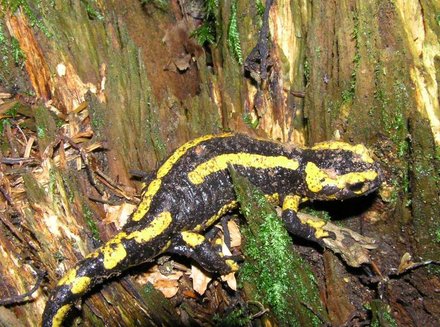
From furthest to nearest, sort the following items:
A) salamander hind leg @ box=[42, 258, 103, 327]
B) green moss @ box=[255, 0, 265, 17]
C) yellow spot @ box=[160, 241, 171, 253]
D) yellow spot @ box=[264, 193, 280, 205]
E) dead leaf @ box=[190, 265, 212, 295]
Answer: yellow spot @ box=[264, 193, 280, 205] < dead leaf @ box=[190, 265, 212, 295] < yellow spot @ box=[160, 241, 171, 253] < green moss @ box=[255, 0, 265, 17] < salamander hind leg @ box=[42, 258, 103, 327]

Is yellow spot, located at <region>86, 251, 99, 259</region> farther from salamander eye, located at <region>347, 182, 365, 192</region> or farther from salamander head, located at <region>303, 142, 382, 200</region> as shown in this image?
salamander eye, located at <region>347, 182, 365, 192</region>

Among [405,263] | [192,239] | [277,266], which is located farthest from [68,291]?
[405,263]

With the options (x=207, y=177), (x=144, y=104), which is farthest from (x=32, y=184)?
(x=207, y=177)

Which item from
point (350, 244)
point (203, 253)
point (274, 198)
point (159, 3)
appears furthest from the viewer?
point (159, 3)

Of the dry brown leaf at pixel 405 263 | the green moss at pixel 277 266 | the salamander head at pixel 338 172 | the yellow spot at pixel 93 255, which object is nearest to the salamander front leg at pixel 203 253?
the green moss at pixel 277 266

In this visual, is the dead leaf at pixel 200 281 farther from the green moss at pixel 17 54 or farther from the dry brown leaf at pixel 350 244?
the green moss at pixel 17 54

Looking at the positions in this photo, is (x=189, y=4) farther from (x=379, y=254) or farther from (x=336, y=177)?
(x=379, y=254)

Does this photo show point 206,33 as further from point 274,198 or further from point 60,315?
point 60,315

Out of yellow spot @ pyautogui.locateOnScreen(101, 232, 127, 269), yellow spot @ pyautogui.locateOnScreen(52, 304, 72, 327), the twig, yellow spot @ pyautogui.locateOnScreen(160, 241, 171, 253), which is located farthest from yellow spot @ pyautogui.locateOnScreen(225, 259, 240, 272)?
the twig
